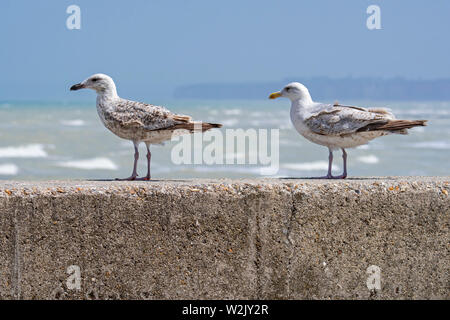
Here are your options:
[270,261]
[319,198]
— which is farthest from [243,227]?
[319,198]

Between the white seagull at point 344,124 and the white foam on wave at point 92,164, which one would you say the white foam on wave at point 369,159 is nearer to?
the white foam on wave at point 92,164

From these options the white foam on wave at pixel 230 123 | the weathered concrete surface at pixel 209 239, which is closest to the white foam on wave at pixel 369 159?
the white foam on wave at pixel 230 123

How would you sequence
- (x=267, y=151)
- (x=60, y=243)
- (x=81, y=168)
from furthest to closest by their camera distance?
(x=267, y=151) < (x=81, y=168) < (x=60, y=243)

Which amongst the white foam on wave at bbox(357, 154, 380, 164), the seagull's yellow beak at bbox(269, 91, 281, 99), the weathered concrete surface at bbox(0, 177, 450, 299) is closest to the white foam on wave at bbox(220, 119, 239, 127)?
the white foam on wave at bbox(357, 154, 380, 164)

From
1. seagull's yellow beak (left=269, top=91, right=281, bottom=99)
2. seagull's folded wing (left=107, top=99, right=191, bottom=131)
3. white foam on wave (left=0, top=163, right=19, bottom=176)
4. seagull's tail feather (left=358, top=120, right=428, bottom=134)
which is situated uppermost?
seagull's yellow beak (left=269, top=91, right=281, bottom=99)

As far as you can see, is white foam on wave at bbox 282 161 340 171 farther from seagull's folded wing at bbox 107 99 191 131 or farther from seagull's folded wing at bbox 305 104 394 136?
seagull's folded wing at bbox 107 99 191 131

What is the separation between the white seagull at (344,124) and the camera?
4605 mm

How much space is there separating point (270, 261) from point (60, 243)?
127 cm

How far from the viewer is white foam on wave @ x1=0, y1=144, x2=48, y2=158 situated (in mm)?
17781

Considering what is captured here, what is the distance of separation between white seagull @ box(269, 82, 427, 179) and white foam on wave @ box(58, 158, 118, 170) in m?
11.7

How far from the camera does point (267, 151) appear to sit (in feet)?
64.8

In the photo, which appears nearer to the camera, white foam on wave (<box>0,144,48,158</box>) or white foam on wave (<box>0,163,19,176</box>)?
white foam on wave (<box>0,163,19,176</box>)

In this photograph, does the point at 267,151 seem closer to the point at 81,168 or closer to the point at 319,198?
the point at 81,168

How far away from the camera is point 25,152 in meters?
→ 18.2
